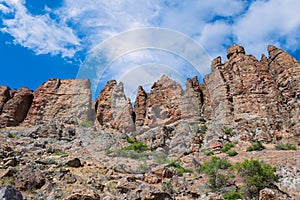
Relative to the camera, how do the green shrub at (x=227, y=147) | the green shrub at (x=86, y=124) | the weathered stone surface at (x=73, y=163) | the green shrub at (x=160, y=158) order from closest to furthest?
the weathered stone surface at (x=73, y=163), the green shrub at (x=160, y=158), the green shrub at (x=227, y=147), the green shrub at (x=86, y=124)

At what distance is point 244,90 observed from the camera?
1296 inches

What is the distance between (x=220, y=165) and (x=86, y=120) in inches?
815

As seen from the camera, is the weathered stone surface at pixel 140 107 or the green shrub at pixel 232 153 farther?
the weathered stone surface at pixel 140 107

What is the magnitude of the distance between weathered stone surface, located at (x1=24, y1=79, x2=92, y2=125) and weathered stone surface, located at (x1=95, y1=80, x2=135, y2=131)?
185 centimetres

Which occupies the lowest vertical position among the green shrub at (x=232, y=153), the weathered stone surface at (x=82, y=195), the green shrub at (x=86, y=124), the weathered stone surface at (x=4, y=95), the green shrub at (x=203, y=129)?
the weathered stone surface at (x=82, y=195)

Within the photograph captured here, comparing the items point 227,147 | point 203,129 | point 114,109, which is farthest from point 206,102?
point 114,109

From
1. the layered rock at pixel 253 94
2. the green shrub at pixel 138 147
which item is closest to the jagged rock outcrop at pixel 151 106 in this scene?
the layered rock at pixel 253 94

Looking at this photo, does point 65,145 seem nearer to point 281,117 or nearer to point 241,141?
point 241,141

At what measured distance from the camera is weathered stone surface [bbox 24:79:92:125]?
36250 millimetres

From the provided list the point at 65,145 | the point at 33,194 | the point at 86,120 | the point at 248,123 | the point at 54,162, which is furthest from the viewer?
the point at 86,120

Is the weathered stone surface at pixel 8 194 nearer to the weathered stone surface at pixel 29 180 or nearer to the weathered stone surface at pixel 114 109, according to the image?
the weathered stone surface at pixel 29 180

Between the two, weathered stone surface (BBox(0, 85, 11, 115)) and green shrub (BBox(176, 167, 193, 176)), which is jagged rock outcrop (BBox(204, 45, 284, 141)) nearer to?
green shrub (BBox(176, 167, 193, 176))

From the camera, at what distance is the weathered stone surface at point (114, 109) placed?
35078 mm

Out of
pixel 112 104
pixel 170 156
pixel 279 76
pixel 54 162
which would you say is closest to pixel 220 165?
pixel 170 156
